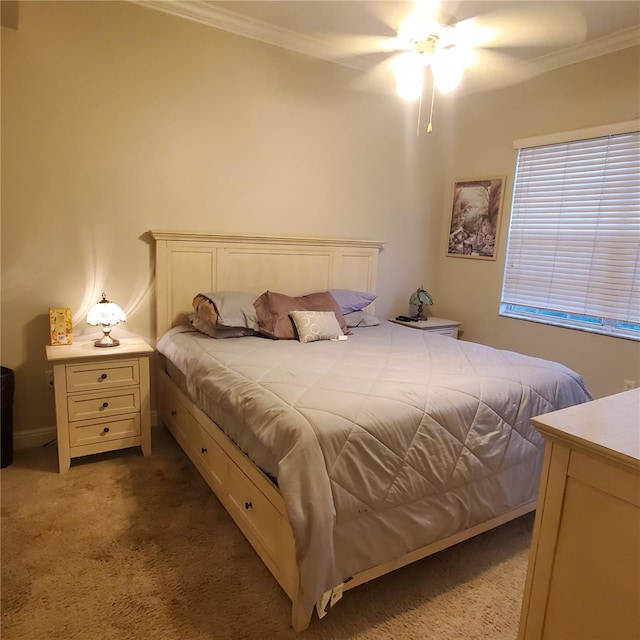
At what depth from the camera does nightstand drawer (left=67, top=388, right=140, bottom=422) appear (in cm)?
243

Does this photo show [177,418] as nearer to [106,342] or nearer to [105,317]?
[106,342]

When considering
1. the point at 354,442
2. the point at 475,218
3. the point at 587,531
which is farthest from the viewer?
the point at 475,218

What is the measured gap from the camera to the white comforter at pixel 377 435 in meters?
1.46

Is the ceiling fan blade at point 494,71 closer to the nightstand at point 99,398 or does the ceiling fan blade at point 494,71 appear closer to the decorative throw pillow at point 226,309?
the decorative throw pillow at point 226,309

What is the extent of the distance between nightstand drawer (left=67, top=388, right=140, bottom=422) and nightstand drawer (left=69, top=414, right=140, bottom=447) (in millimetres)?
39

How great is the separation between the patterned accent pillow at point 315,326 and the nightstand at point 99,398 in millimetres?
884

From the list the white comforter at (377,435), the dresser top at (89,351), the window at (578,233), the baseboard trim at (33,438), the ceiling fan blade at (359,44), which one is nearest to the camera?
the white comforter at (377,435)

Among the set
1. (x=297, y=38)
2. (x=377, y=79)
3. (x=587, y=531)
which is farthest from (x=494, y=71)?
(x=587, y=531)

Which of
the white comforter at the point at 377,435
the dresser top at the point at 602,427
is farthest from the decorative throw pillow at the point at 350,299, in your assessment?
the dresser top at the point at 602,427

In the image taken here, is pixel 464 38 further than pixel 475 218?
Result: No

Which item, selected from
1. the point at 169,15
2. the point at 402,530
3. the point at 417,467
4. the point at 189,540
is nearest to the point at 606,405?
the point at 417,467

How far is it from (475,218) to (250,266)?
80.6 inches

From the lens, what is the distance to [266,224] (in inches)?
131

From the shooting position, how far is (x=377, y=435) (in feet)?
5.24
